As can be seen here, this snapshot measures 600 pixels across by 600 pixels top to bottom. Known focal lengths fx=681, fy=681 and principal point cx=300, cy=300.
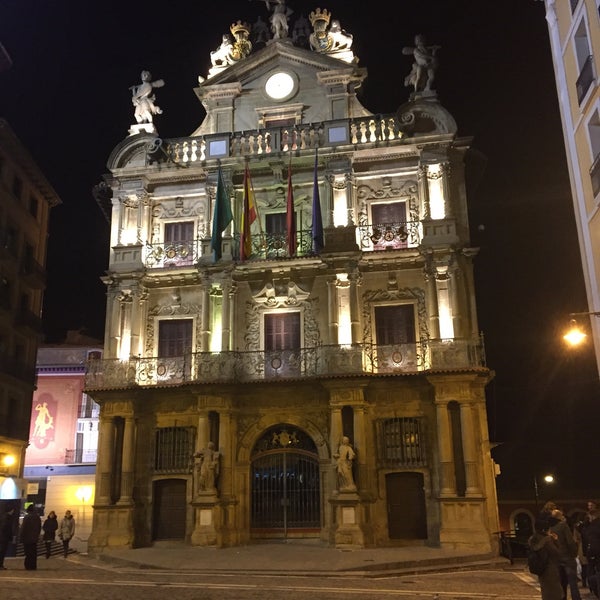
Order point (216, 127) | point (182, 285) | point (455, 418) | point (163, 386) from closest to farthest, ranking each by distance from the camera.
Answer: point (455, 418), point (163, 386), point (182, 285), point (216, 127)

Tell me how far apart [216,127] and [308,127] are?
152 inches

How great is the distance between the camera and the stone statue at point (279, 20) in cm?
2685

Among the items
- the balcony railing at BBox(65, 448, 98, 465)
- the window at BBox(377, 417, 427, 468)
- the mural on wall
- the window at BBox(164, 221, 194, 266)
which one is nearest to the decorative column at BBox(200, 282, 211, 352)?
the window at BBox(164, 221, 194, 266)

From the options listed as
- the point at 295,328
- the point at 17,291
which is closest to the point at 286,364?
the point at 295,328

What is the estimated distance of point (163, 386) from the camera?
74.6 feet

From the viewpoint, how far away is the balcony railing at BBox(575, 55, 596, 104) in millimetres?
17266

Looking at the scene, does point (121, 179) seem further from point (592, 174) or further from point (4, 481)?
point (592, 174)

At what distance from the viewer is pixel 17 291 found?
31703mm

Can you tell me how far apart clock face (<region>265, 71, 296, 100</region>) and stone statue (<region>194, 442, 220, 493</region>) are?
13.4 metres

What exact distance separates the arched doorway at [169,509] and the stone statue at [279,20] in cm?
1723

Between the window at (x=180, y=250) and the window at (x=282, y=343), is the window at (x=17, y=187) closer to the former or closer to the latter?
the window at (x=180, y=250)

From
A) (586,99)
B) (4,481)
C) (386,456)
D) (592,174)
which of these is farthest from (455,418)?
(4,481)

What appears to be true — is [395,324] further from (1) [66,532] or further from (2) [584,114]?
(1) [66,532]

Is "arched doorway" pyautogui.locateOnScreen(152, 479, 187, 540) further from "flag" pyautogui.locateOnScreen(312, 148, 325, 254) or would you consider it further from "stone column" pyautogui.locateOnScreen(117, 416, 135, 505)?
"flag" pyautogui.locateOnScreen(312, 148, 325, 254)
